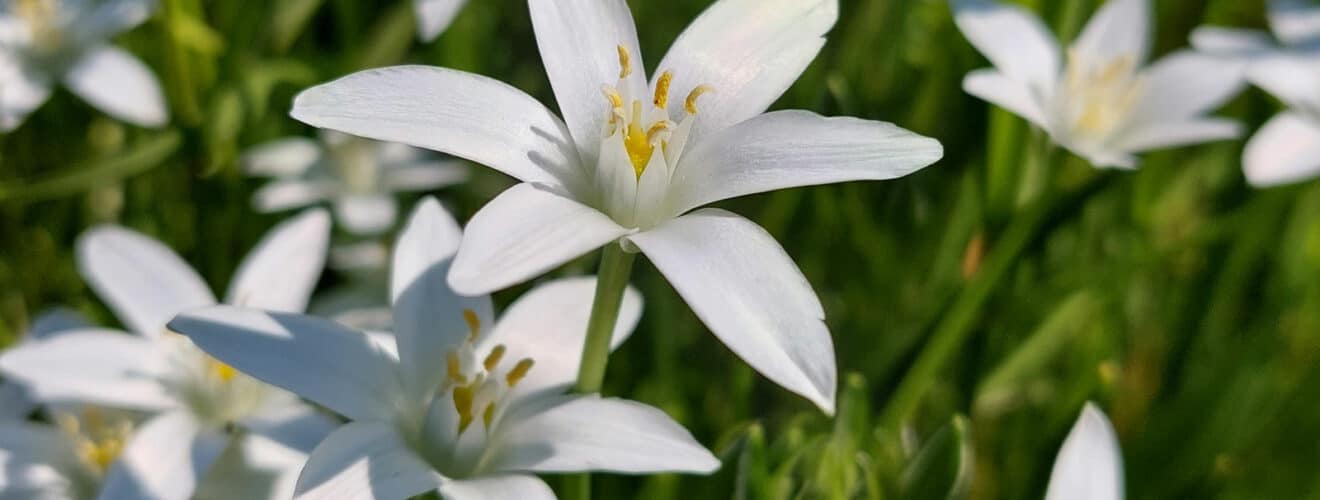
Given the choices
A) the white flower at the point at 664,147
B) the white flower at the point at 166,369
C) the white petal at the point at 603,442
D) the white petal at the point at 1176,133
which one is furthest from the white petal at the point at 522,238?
the white petal at the point at 1176,133

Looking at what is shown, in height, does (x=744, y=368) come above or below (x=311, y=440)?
below

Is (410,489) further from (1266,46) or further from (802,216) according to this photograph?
(1266,46)

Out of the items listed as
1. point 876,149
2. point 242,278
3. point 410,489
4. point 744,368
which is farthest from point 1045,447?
point 242,278

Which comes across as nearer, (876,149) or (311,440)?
(876,149)

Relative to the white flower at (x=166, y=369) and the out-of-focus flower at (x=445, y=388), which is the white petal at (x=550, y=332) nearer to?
the out-of-focus flower at (x=445, y=388)

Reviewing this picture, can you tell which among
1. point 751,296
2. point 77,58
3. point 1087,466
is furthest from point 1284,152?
point 77,58

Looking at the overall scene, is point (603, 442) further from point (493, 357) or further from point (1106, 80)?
point (1106, 80)

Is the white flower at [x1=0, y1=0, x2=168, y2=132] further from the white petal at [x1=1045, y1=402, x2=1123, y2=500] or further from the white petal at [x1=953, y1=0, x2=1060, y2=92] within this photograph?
the white petal at [x1=1045, y1=402, x2=1123, y2=500]

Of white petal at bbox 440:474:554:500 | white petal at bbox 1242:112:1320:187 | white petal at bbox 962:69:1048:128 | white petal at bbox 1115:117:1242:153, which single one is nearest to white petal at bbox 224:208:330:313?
white petal at bbox 440:474:554:500
